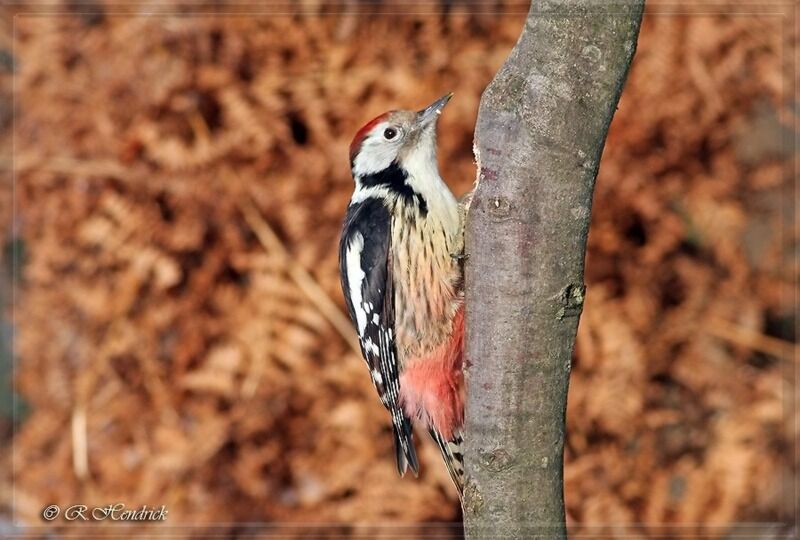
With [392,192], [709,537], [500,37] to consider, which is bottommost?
[709,537]

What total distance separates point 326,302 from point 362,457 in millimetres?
870

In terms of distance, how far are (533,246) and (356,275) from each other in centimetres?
141

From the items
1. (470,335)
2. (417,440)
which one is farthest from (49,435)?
(470,335)

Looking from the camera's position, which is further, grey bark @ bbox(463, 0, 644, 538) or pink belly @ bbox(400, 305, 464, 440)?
pink belly @ bbox(400, 305, 464, 440)

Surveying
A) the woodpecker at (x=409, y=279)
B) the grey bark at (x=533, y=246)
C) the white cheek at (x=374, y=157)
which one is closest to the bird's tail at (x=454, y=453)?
the woodpecker at (x=409, y=279)

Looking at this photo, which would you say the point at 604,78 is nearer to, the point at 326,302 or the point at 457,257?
the point at 457,257

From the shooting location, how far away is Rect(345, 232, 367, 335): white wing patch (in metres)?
3.25

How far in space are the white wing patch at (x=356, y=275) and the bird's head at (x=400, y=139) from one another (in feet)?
1.14

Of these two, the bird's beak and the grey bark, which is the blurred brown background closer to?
the bird's beak

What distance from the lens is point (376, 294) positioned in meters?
3.24

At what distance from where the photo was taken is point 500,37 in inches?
205

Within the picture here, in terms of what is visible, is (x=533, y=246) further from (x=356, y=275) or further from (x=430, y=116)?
(x=430, y=116)

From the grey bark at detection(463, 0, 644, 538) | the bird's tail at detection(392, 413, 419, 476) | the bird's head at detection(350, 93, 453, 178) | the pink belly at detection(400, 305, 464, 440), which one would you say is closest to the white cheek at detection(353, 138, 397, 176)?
the bird's head at detection(350, 93, 453, 178)

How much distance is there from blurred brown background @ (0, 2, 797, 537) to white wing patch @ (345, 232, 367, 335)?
158 cm
